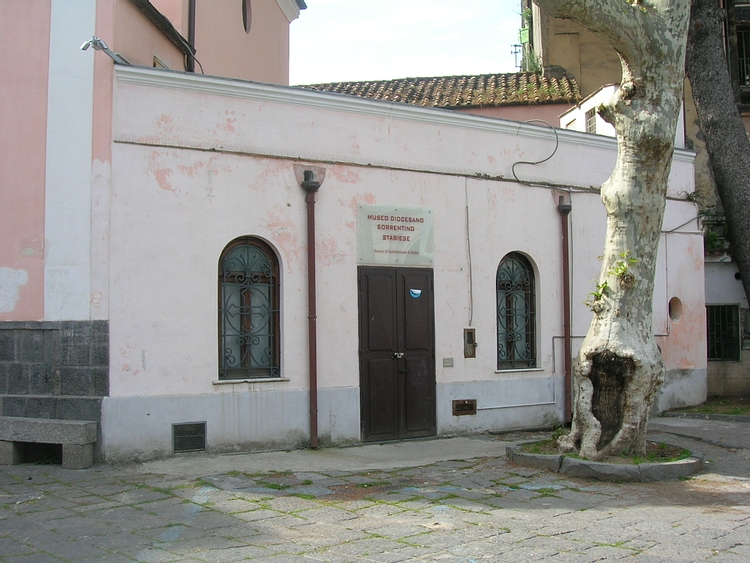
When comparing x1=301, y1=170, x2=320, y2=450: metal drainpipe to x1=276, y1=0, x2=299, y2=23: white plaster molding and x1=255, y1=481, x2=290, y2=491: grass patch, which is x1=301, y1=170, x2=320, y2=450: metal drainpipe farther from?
x1=276, y1=0, x2=299, y2=23: white plaster molding

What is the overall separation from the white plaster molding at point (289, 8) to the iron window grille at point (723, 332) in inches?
460

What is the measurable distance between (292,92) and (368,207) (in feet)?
5.90

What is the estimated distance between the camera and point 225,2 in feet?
46.5

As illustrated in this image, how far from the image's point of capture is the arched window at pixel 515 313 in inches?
454

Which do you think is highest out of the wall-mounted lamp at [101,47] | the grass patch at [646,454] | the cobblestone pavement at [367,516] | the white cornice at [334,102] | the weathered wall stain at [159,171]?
the wall-mounted lamp at [101,47]

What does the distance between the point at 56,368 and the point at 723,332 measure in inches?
489

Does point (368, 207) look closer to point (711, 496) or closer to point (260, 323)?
point (260, 323)

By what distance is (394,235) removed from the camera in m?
10.5

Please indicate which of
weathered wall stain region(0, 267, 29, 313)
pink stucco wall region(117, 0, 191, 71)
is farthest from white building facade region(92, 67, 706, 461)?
weathered wall stain region(0, 267, 29, 313)

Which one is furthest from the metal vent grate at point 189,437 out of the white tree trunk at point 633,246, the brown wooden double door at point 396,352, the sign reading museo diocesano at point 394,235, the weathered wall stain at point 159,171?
the white tree trunk at point 633,246

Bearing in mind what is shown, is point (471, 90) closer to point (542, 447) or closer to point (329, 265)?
point (329, 265)

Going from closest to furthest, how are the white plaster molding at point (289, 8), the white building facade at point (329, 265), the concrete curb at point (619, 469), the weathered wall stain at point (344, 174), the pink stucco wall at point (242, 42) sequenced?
the concrete curb at point (619, 469) → the white building facade at point (329, 265) → the weathered wall stain at point (344, 174) → the pink stucco wall at point (242, 42) → the white plaster molding at point (289, 8)

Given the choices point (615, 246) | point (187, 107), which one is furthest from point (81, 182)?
point (615, 246)

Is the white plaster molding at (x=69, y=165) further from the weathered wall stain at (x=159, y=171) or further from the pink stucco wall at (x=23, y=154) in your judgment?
the weathered wall stain at (x=159, y=171)
